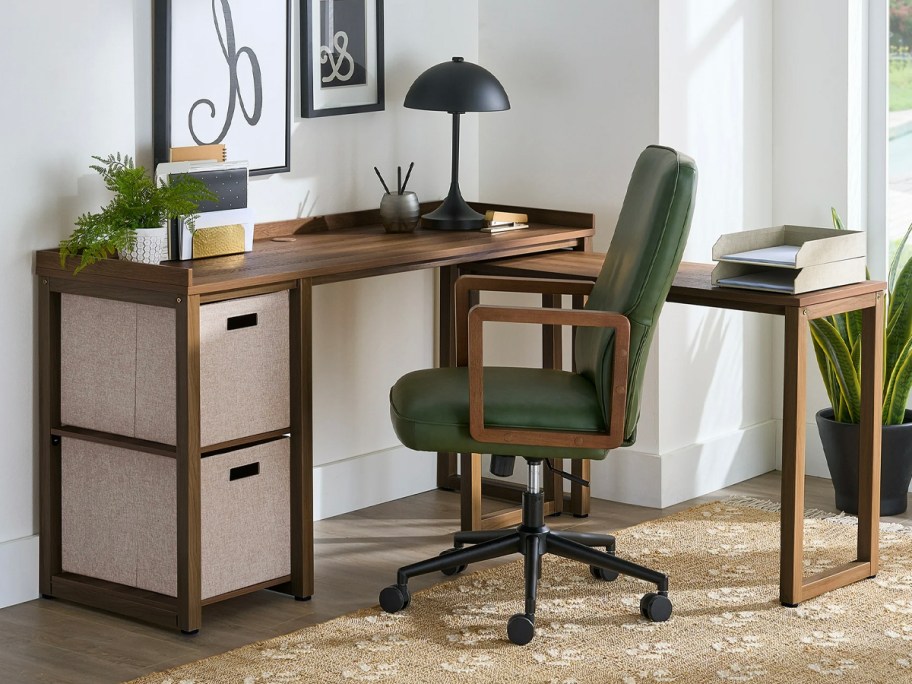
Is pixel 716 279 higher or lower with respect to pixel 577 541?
higher

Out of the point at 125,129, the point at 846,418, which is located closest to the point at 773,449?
the point at 846,418

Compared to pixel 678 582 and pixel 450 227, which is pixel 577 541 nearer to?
pixel 678 582

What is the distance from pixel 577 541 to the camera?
11.8 feet

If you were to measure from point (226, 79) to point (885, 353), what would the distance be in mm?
2075

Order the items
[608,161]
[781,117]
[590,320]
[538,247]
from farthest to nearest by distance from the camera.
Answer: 1. [781,117]
2. [608,161]
3. [538,247]
4. [590,320]

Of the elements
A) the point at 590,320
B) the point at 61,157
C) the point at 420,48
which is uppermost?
the point at 420,48

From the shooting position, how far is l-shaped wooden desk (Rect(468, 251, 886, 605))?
3373mm

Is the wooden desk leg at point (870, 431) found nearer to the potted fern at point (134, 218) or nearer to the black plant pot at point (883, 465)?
the black plant pot at point (883, 465)

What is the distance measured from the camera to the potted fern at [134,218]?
3312 millimetres

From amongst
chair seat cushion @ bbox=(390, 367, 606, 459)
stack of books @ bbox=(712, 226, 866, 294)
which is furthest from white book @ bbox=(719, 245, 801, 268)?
chair seat cushion @ bbox=(390, 367, 606, 459)

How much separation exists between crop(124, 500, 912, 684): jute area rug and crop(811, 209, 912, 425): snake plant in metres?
0.55

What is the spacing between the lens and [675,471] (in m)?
4.43

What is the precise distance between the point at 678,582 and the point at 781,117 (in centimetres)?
178

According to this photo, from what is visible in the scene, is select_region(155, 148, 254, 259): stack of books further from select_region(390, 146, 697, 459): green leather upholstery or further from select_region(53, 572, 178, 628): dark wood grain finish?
select_region(53, 572, 178, 628): dark wood grain finish
